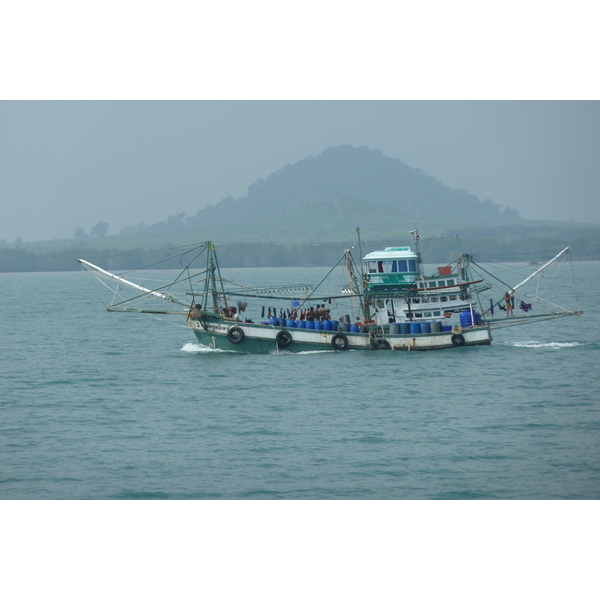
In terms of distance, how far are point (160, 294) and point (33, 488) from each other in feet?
93.0

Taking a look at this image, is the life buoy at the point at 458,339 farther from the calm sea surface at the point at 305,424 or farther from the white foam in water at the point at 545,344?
the white foam in water at the point at 545,344

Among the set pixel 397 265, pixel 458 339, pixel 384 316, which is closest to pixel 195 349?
pixel 384 316

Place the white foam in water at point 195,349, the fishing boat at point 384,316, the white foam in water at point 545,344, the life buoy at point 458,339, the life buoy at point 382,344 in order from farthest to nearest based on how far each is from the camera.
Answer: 1. the white foam in water at point 545,344
2. the white foam in water at point 195,349
3. the life buoy at point 382,344
4. the fishing boat at point 384,316
5. the life buoy at point 458,339

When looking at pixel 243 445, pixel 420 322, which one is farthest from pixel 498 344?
pixel 243 445

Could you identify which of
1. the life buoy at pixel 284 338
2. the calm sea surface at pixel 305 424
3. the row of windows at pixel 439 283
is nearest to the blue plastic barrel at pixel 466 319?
the calm sea surface at pixel 305 424

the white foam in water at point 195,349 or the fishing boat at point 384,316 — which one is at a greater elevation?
the fishing boat at point 384,316

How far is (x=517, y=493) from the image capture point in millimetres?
28547

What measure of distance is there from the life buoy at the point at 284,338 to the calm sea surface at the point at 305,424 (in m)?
0.95

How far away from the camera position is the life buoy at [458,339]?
181 ft

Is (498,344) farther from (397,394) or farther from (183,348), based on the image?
(183,348)

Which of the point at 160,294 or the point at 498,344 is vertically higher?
the point at 160,294

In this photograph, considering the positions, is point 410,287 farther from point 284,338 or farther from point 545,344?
point 545,344

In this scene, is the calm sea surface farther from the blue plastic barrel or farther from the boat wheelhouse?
the boat wheelhouse

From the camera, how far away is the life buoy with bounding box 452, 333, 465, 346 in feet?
181
